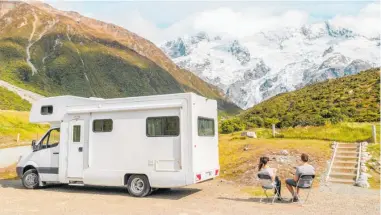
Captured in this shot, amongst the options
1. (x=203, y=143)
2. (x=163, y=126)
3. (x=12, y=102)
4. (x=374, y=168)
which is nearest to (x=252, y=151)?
(x=374, y=168)

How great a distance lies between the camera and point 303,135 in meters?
23.6

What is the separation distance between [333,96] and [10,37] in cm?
17793

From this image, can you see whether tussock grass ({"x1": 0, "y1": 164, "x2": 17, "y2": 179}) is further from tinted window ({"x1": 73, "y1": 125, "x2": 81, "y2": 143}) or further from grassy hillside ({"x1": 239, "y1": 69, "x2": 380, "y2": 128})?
grassy hillside ({"x1": 239, "y1": 69, "x2": 380, "y2": 128})

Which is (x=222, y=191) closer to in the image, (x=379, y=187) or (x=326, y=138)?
(x=379, y=187)

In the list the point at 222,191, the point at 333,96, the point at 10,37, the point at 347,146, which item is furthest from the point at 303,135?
the point at 10,37

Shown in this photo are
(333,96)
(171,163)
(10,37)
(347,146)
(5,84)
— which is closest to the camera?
(171,163)

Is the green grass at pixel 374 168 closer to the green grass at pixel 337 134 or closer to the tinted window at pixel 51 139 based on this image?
the green grass at pixel 337 134

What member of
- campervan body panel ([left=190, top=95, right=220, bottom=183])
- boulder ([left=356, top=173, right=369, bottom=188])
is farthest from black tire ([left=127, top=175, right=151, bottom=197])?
boulder ([left=356, top=173, right=369, bottom=188])

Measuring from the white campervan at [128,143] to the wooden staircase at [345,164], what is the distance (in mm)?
5375

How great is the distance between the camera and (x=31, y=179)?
49.4 feet

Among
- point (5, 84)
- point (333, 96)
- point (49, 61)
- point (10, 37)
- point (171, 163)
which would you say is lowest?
point (171, 163)

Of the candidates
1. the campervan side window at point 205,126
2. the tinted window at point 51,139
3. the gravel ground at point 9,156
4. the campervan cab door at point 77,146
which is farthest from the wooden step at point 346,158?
the gravel ground at point 9,156

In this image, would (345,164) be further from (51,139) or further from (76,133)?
(51,139)

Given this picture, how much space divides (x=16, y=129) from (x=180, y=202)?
137ft
